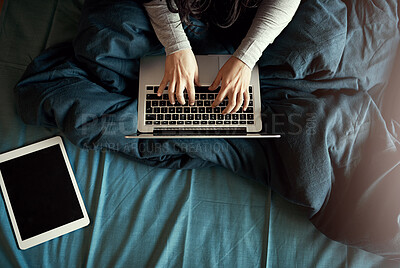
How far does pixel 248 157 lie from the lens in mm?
831

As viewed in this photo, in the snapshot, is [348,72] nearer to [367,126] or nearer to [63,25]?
[367,126]

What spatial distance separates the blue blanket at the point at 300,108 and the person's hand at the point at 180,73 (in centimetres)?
13

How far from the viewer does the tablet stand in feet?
2.71

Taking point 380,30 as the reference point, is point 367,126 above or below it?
below

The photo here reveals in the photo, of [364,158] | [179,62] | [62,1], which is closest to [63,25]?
[62,1]

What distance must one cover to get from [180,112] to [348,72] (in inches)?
18.6

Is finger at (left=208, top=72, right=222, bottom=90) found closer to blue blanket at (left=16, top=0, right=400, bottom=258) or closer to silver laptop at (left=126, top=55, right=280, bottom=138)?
silver laptop at (left=126, top=55, right=280, bottom=138)

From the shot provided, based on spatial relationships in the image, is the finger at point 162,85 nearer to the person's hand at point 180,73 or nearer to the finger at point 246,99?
the person's hand at point 180,73

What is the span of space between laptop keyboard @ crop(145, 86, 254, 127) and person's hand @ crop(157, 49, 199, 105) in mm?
37

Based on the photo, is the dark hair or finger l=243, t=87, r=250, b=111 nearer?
the dark hair

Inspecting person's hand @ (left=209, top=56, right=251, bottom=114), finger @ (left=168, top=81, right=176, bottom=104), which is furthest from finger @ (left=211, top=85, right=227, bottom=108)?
finger @ (left=168, top=81, right=176, bottom=104)

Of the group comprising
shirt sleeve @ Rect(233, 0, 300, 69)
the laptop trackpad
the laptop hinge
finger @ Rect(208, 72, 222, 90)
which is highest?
shirt sleeve @ Rect(233, 0, 300, 69)

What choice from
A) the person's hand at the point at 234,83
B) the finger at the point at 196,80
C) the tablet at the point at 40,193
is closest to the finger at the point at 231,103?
the person's hand at the point at 234,83

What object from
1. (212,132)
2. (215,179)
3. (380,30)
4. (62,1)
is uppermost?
(62,1)
